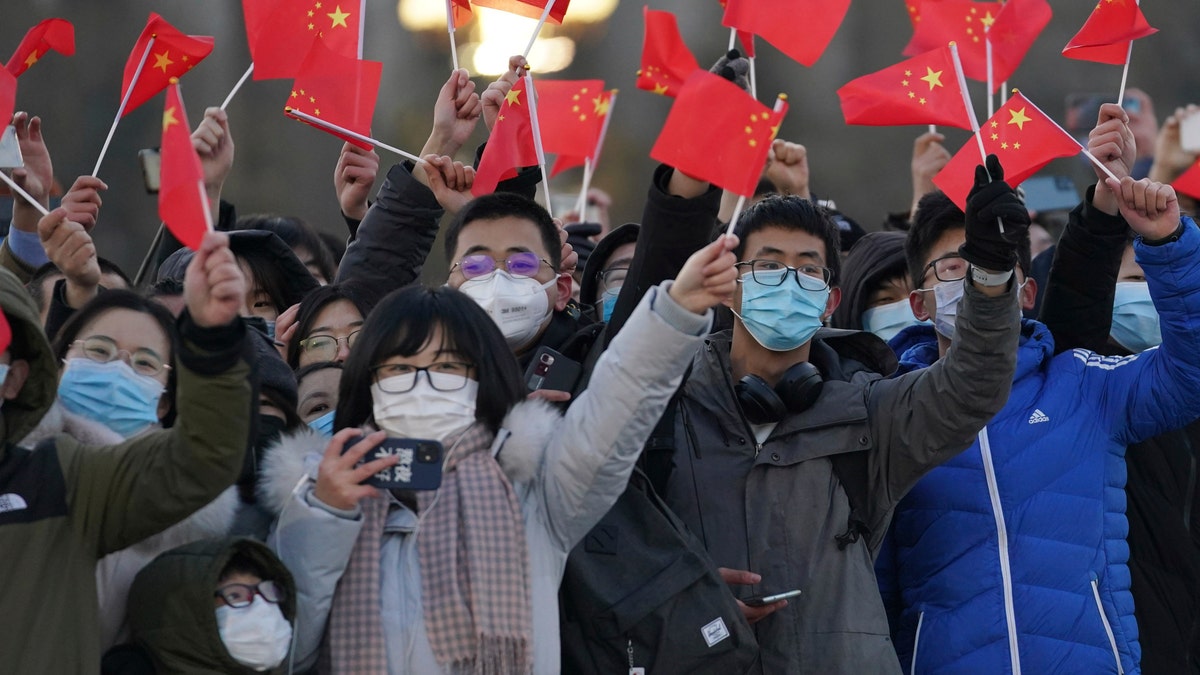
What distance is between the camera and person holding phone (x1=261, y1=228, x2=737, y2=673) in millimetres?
3352

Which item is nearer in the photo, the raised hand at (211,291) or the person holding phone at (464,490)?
the raised hand at (211,291)

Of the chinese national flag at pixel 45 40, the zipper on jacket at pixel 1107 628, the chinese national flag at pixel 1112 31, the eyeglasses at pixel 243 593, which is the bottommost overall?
the zipper on jacket at pixel 1107 628

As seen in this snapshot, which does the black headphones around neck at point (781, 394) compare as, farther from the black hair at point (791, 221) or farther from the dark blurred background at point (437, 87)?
the dark blurred background at point (437, 87)

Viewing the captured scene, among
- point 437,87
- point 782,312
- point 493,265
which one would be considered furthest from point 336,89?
point 437,87

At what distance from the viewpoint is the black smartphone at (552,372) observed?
405cm

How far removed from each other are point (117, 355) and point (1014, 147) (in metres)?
2.54

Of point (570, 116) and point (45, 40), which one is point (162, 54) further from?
point (570, 116)

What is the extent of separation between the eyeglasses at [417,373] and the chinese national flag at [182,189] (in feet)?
1.68

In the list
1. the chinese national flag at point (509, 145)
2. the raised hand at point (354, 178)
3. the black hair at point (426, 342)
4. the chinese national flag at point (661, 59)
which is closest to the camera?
the black hair at point (426, 342)

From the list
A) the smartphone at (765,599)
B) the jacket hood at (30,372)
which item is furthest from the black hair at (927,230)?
the jacket hood at (30,372)

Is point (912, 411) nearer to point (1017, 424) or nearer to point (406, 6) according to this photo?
point (1017, 424)

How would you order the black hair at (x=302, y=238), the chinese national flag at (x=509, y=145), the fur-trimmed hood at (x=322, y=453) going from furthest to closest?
the black hair at (x=302, y=238)
the chinese national flag at (x=509, y=145)
the fur-trimmed hood at (x=322, y=453)

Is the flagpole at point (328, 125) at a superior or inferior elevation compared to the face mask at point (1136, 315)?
superior

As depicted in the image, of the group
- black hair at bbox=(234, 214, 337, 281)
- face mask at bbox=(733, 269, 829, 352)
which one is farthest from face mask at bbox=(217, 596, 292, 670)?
black hair at bbox=(234, 214, 337, 281)
